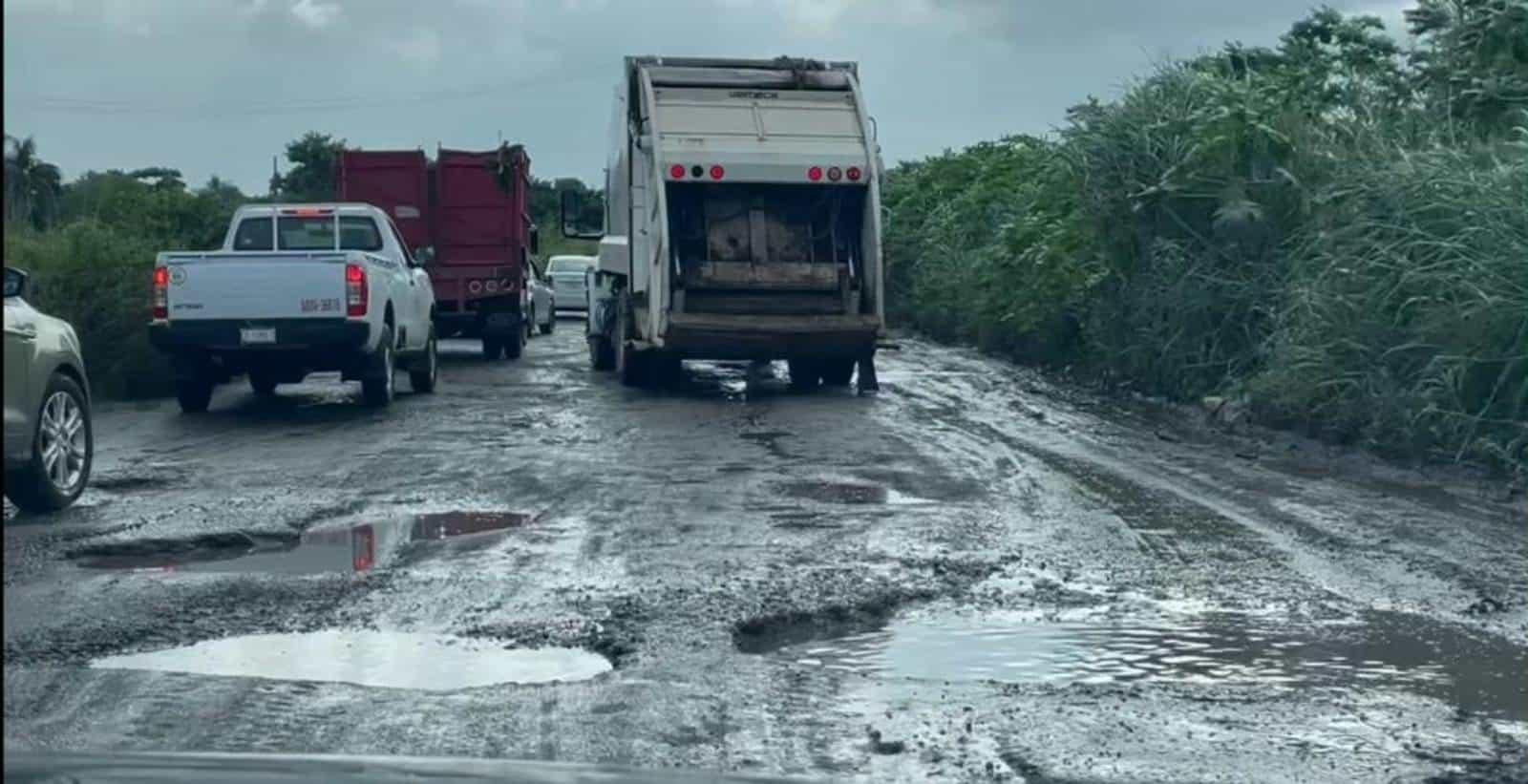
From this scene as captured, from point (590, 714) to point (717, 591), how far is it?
7.31 feet

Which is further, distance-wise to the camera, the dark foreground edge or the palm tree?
the palm tree

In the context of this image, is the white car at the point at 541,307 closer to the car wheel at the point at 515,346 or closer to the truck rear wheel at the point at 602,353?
the car wheel at the point at 515,346

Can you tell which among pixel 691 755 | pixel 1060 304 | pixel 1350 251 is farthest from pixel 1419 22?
pixel 691 755

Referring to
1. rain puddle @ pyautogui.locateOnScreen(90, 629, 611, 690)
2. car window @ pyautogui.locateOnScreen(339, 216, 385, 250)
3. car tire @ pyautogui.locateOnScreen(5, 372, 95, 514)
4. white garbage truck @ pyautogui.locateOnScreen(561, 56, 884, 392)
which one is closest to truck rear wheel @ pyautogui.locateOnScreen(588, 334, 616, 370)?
white garbage truck @ pyautogui.locateOnScreen(561, 56, 884, 392)

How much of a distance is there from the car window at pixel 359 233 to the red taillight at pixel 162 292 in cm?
276

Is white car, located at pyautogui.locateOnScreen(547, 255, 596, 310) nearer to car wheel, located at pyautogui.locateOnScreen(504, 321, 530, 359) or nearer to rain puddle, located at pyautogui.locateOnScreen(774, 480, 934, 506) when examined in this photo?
car wheel, located at pyautogui.locateOnScreen(504, 321, 530, 359)

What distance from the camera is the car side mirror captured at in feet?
35.7

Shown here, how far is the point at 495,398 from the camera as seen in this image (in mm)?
20312

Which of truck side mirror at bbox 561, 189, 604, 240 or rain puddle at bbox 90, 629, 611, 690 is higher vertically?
truck side mirror at bbox 561, 189, 604, 240

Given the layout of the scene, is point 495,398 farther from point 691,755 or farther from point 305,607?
point 691,755

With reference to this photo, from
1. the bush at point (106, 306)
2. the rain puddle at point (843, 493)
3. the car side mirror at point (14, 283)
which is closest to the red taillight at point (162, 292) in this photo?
the bush at point (106, 306)

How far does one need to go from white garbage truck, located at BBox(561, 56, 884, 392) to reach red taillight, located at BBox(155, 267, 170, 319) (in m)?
4.63

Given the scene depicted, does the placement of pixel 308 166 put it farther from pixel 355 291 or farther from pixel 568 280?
pixel 355 291

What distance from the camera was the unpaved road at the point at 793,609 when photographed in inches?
246
